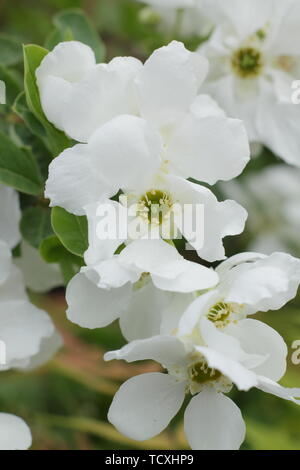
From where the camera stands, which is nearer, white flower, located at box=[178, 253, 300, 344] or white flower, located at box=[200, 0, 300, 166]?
white flower, located at box=[178, 253, 300, 344]

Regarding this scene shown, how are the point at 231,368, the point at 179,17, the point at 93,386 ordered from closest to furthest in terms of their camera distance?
the point at 231,368, the point at 179,17, the point at 93,386

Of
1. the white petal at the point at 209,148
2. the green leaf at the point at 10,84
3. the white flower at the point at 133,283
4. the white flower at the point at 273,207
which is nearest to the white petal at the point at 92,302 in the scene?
the white flower at the point at 133,283

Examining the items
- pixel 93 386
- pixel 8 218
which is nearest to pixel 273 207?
pixel 93 386

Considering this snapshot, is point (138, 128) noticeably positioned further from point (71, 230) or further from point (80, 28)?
point (80, 28)

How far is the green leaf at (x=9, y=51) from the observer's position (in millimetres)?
769

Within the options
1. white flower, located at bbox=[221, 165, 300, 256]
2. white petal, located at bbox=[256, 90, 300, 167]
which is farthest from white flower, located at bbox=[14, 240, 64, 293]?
white flower, located at bbox=[221, 165, 300, 256]

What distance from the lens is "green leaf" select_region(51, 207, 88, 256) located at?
1.86 ft

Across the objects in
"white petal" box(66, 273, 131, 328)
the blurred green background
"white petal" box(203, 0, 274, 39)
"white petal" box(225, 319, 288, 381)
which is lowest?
the blurred green background

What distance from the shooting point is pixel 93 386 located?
98cm

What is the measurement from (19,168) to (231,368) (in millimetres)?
272

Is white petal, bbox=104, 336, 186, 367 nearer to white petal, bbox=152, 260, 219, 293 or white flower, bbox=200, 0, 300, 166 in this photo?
white petal, bbox=152, 260, 219, 293

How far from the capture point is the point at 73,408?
1.05m

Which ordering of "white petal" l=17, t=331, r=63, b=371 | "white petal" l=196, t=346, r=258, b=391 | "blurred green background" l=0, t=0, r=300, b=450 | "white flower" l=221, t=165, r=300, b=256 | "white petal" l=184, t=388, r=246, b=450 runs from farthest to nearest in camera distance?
"white flower" l=221, t=165, r=300, b=256 < "blurred green background" l=0, t=0, r=300, b=450 < "white petal" l=17, t=331, r=63, b=371 < "white petal" l=184, t=388, r=246, b=450 < "white petal" l=196, t=346, r=258, b=391

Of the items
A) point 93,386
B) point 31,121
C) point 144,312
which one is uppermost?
point 31,121
